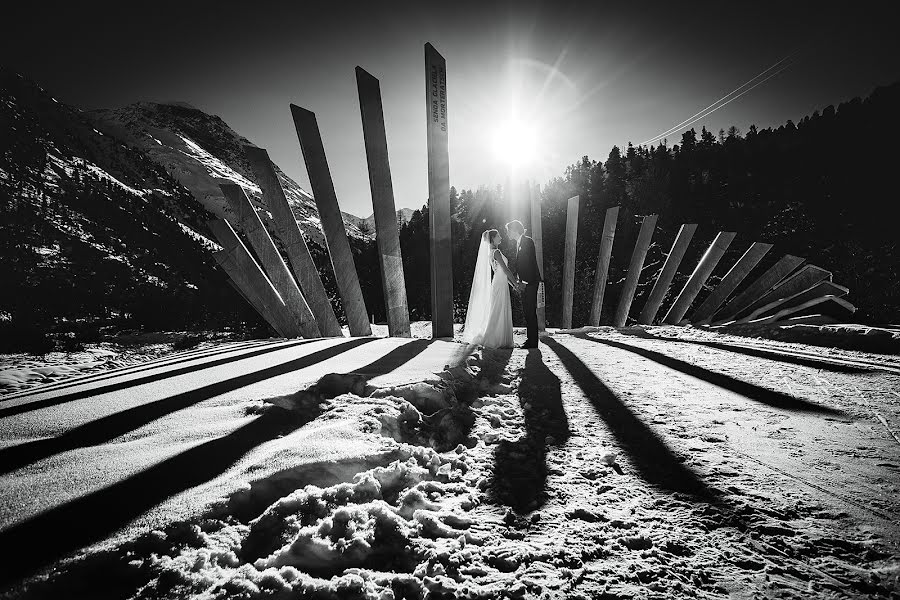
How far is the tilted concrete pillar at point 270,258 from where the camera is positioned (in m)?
5.03

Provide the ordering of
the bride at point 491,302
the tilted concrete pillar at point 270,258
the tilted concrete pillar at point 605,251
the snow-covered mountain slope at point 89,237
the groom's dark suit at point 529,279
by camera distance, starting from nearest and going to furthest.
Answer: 1. the groom's dark suit at point 529,279
2. the bride at point 491,302
3. the tilted concrete pillar at point 270,258
4. the tilted concrete pillar at point 605,251
5. the snow-covered mountain slope at point 89,237

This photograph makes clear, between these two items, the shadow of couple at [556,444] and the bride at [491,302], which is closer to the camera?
the shadow of couple at [556,444]

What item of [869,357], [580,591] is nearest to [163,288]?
[580,591]

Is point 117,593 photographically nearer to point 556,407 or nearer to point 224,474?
point 224,474

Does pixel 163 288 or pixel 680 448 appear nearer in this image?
pixel 680 448

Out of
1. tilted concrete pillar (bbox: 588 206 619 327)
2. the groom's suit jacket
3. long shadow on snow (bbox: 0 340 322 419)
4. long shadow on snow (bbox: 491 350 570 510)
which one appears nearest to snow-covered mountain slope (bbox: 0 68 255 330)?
long shadow on snow (bbox: 0 340 322 419)

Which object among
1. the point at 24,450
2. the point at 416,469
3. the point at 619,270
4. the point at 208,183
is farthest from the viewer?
the point at 208,183

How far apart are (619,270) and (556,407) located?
79.5ft

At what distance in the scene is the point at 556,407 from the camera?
2371 mm

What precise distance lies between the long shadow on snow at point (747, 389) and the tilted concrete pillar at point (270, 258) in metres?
4.98

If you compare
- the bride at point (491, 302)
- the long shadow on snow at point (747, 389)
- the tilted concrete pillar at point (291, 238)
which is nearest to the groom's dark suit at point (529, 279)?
the bride at point (491, 302)

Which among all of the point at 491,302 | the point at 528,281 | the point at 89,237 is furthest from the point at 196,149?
the point at 528,281

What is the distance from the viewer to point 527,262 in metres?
5.00

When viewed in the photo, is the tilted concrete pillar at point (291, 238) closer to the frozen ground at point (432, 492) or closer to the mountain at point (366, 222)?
the frozen ground at point (432, 492)
